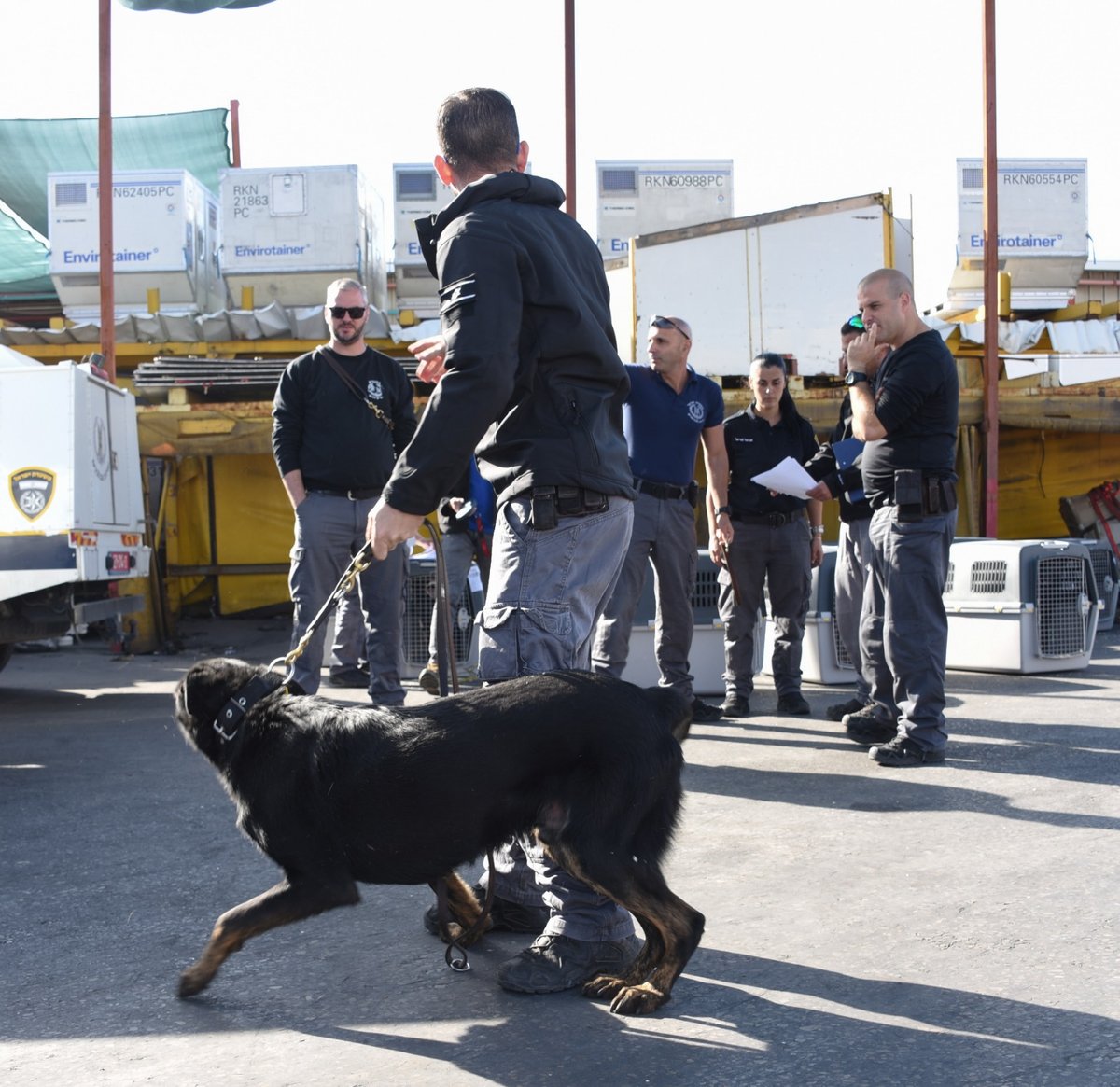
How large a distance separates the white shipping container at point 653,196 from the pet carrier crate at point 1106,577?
5849 millimetres

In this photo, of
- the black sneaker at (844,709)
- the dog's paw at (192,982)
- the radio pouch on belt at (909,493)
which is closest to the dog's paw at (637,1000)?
the dog's paw at (192,982)

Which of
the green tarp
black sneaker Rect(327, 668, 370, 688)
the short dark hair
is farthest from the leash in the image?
the green tarp

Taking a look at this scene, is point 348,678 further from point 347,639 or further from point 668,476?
point 668,476

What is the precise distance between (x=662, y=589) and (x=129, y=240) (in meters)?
8.78

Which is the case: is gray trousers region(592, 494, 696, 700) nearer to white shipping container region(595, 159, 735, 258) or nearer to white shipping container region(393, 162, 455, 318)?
white shipping container region(595, 159, 735, 258)

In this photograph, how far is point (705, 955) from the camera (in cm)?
298

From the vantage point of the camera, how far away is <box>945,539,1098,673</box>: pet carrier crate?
7570 millimetres

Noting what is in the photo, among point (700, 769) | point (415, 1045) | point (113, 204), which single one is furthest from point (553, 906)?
point (113, 204)

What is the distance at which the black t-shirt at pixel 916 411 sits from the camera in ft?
16.6

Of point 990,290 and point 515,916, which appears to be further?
point 990,290

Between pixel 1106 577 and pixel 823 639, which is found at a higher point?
pixel 1106 577

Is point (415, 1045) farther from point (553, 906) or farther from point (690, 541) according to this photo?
point (690, 541)

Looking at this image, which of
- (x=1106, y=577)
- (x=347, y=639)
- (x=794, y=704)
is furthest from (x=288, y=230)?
(x=1106, y=577)

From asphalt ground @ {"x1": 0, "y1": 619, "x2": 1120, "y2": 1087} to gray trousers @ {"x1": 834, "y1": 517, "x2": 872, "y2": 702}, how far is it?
120 cm
